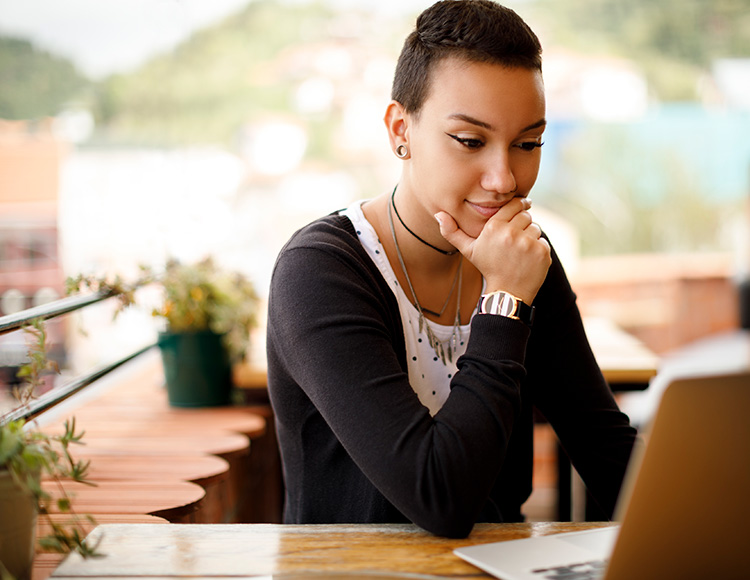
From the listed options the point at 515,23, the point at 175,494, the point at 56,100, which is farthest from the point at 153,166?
the point at 515,23

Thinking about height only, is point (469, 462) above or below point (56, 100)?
below

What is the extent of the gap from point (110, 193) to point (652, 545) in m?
4.54

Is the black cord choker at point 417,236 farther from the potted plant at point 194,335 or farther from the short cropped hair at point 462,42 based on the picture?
the potted plant at point 194,335

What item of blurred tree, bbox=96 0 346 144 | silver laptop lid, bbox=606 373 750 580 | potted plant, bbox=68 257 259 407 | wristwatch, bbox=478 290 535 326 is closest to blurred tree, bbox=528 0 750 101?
blurred tree, bbox=96 0 346 144

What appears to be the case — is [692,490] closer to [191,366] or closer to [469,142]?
[469,142]

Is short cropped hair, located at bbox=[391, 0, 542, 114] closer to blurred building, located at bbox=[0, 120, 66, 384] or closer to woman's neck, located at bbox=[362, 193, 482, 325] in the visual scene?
woman's neck, located at bbox=[362, 193, 482, 325]

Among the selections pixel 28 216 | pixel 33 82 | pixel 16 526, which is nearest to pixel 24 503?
pixel 16 526

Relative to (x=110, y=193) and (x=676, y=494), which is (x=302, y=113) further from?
(x=676, y=494)

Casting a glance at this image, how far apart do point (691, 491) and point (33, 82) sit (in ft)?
15.2

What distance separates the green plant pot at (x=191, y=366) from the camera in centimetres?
230

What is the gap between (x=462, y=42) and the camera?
117cm

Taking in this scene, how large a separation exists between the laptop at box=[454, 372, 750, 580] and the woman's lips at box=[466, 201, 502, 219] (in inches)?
23.8

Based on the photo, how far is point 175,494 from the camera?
1.50m

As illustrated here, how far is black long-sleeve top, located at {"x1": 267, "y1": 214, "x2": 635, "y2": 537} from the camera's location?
3.18 ft
